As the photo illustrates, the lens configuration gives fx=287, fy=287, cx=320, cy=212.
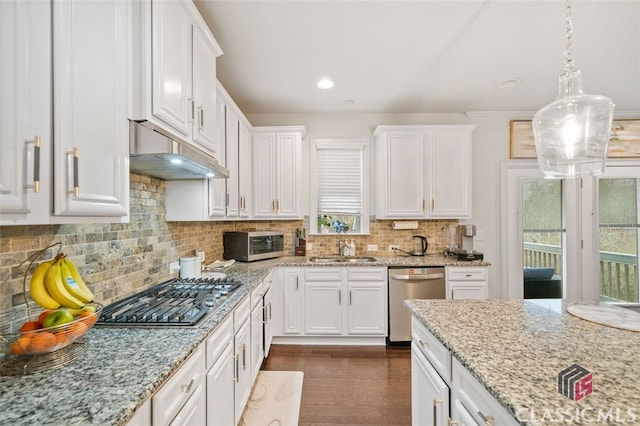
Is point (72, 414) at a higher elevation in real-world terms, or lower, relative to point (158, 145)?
lower

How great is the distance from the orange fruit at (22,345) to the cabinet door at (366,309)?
8.29 ft

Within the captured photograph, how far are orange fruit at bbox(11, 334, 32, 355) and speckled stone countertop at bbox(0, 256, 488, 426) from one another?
70 mm

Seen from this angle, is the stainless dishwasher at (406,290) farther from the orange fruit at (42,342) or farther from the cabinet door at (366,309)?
the orange fruit at (42,342)

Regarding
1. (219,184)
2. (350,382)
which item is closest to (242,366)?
(350,382)

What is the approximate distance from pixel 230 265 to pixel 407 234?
2.16 meters

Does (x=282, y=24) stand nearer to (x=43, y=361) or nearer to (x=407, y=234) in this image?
(x=43, y=361)

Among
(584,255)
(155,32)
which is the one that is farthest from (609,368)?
(584,255)

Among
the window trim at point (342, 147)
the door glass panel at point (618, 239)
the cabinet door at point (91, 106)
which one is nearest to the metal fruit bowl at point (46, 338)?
the cabinet door at point (91, 106)

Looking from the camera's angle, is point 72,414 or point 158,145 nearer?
point 72,414

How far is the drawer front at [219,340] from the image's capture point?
1.31 m

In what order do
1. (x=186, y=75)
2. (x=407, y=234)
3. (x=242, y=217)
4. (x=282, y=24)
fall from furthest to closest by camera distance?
1. (x=407, y=234)
2. (x=242, y=217)
3. (x=282, y=24)
4. (x=186, y=75)

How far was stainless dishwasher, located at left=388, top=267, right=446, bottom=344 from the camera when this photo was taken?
300 centimetres

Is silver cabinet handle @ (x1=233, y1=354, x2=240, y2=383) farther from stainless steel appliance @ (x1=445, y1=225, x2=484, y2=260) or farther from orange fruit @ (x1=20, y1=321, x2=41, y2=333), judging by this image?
stainless steel appliance @ (x1=445, y1=225, x2=484, y2=260)

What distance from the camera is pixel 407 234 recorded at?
362 centimetres
